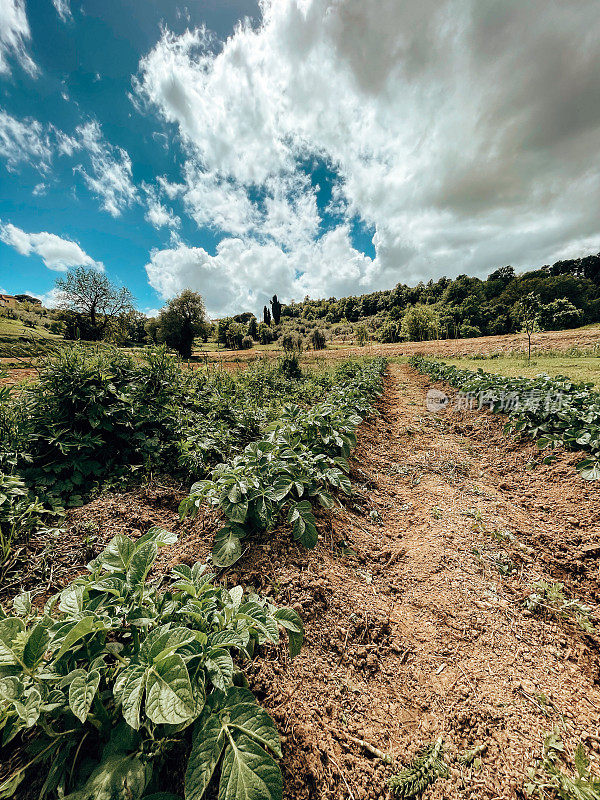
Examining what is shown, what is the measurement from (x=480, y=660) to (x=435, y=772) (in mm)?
750

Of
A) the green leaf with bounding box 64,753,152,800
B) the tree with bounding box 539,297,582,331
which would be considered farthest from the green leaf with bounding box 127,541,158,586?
the tree with bounding box 539,297,582,331

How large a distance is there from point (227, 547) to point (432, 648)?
1.59 m

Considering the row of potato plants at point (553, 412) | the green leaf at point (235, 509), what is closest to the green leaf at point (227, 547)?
the green leaf at point (235, 509)

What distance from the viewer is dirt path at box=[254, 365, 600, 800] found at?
142cm

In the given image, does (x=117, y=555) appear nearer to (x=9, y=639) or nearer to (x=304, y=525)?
(x=9, y=639)

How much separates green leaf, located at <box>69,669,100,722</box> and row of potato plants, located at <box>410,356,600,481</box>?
4.81 m

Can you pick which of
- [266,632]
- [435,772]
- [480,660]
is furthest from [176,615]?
[480,660]

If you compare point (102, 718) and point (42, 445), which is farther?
point (42, 445)

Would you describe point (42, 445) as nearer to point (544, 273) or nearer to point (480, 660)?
point (480, 660)

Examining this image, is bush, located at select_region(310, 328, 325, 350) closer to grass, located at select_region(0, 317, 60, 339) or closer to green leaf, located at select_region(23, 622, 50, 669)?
grass, located at select_region(0, 317, 60, 339)

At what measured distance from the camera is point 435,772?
137 centimetres

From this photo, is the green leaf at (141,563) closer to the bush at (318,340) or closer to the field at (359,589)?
the field at (359,589)

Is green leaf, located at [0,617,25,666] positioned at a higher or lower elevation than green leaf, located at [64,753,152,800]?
higher

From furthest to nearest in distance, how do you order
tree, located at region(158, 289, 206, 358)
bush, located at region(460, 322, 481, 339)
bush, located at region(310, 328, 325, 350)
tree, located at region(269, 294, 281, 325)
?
tree, located at region(269, 294, 281, 325), bush, located at region(460, 322, 481, 339), bush, located at region(310, 328, 325, 350), tree, located at region(158, 289, 206, 358)
